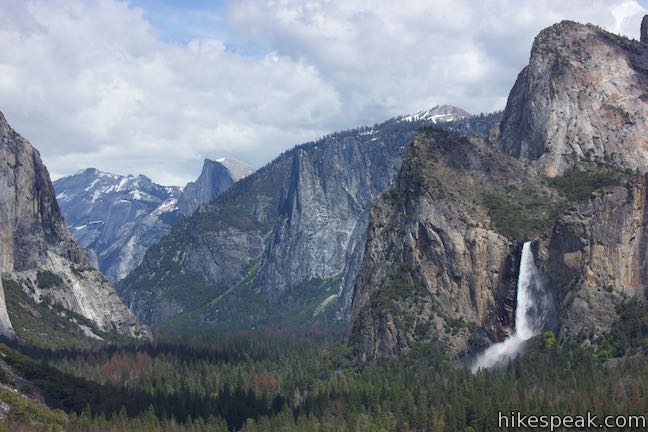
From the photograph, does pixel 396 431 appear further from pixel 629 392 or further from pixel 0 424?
pixel 0 424

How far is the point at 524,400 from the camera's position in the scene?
630ft

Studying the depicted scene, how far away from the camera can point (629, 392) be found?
612 ft

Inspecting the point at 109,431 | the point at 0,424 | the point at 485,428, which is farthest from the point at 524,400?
the point at 0,424

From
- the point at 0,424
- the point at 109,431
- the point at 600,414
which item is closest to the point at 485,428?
the point at 600,414

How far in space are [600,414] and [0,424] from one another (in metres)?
102

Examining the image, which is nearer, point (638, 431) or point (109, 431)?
point (638, 431)

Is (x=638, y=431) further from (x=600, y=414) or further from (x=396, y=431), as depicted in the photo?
(x=396, y=431)

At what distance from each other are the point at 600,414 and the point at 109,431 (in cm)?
8824

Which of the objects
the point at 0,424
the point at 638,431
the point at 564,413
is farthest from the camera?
the point at 0,424

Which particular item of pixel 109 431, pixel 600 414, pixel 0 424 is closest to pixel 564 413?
pixel 600 414

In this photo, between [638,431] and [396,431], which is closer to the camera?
[638,431]

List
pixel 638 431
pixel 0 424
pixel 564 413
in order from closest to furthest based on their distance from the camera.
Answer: pixel 638 431, pixel 564 413, pixel 0 424

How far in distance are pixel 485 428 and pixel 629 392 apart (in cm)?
2556

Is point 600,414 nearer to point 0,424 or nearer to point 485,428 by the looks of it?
point 485,428
